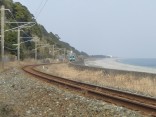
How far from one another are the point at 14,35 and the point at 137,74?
65002 millimetres

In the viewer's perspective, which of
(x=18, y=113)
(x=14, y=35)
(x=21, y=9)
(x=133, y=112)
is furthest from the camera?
(x=21, y=9)

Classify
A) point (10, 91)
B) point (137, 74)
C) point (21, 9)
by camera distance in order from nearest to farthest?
point (10, 91), point (137, 74), point (21, 9)

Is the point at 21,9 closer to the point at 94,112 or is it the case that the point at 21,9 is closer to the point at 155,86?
the point at 155,86

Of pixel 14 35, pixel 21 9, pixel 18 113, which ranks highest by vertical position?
pixel 21 9

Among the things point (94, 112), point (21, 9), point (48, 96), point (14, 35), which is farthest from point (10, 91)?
point (21, 9)

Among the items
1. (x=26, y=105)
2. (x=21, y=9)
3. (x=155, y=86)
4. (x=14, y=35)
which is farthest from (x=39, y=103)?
(x=21, y=9)

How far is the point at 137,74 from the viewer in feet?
99.9

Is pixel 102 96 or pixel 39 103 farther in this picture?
pixel 102 96

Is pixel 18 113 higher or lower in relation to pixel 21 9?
lower

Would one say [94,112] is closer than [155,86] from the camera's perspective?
Yes

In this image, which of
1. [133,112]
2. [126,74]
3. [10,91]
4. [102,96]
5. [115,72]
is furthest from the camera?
[115,72]

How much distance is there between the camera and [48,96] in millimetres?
16438

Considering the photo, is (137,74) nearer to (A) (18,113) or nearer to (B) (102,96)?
(B) (102,96)

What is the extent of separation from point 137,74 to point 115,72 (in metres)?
5.05
